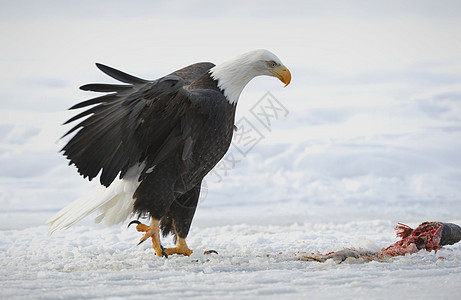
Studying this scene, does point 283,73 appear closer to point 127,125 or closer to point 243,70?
point 243,70

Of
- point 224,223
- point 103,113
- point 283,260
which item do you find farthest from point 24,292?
point 224,223

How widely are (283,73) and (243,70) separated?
323mm

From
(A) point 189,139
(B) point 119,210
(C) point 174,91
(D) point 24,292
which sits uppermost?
(C) point 174,91

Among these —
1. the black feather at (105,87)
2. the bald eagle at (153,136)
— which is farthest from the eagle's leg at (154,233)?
the black feather at (105,87)

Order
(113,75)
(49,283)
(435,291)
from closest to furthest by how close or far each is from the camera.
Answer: (435,291)
(49,283)
(113,75)

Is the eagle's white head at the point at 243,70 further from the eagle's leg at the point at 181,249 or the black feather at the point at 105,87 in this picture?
the eagle's leg at the point at 181,249

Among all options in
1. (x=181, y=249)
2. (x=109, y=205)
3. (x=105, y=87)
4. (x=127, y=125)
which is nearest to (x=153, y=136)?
(x=127, y=125)

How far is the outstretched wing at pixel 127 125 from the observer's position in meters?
4.04

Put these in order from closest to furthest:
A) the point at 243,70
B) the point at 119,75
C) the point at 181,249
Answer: the point at 119,75, the point at 243,70, the point at 181,249

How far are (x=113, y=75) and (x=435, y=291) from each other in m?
2.48

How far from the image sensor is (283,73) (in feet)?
14.9

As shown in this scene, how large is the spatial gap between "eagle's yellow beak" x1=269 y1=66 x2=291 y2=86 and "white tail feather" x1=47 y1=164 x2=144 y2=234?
1.27 meters

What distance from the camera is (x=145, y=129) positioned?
420 cm

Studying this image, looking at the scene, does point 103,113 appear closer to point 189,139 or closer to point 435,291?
point 189,139
